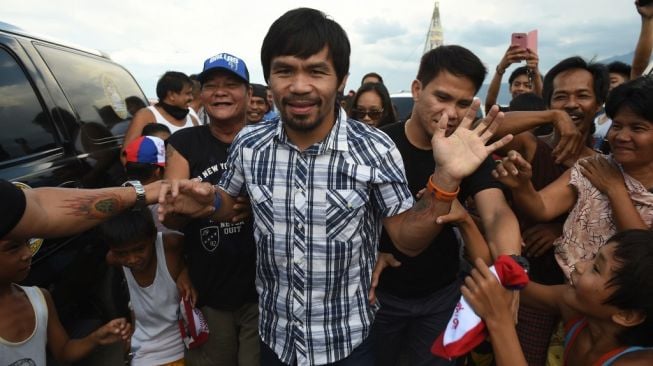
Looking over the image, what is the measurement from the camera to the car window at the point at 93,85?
2.77 meters

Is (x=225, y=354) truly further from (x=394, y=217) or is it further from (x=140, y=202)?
(x=394, y=217)

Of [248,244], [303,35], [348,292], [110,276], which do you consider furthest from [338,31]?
[110,276]

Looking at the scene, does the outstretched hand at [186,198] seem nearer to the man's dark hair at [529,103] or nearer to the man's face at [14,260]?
the man's face at [14,260]

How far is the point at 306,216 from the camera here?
1548mm

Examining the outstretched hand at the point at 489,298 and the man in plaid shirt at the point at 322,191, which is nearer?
the outstretched hand at the point at 489,298

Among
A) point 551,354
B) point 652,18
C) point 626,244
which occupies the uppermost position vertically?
point 652,18

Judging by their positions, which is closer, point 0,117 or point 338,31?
point 338,31

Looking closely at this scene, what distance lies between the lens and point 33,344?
174cm

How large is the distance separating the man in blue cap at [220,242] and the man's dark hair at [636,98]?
1.88 m

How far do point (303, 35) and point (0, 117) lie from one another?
168 centimetres

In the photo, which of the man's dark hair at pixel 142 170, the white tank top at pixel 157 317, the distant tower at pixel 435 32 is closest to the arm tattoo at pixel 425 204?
the white tank top at pixel 157 317

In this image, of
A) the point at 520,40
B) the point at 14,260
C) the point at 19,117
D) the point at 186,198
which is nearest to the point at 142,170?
the point at 19,117

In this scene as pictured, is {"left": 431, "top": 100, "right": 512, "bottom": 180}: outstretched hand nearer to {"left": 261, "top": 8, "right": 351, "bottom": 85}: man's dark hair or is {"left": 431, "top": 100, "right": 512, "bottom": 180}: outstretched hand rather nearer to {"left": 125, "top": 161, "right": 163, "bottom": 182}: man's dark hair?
{"left": 261, "top": 8, "right": 351, "bottom": 85}: man's dark hair

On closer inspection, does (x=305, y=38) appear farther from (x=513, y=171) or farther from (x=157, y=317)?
(x=157, y=317)
